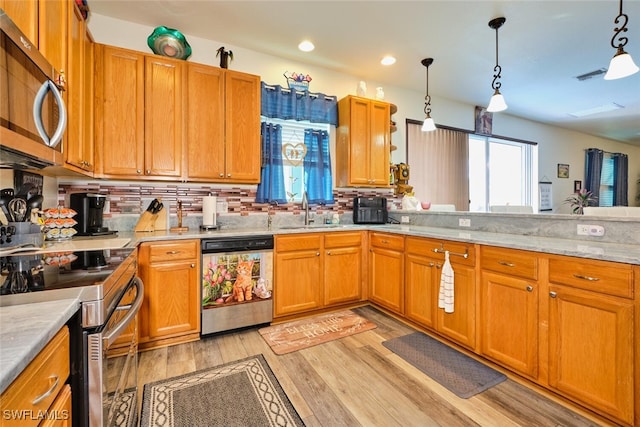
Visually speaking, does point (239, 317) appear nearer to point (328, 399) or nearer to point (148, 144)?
point (328, 399)

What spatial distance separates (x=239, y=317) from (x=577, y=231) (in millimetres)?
2702

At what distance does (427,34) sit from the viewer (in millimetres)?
2811

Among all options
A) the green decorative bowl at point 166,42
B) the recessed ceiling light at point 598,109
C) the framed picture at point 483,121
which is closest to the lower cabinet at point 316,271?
the green decorative bowl at point 166,42

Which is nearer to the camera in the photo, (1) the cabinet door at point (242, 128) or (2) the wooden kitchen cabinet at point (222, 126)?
(2) the wooden kitchen cabinet at point (222, 126)

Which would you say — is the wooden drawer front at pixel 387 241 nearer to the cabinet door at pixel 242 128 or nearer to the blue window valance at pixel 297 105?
the cabinet door at pixel 242 128

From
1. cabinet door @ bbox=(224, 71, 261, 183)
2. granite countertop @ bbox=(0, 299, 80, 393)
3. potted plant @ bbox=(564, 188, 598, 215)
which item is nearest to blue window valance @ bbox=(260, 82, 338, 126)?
cabinet door @ bbox=(224, 71, 261, 183)

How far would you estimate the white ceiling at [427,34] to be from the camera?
2.44 metres

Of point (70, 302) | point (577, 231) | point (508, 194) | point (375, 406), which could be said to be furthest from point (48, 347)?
point (508, 194)

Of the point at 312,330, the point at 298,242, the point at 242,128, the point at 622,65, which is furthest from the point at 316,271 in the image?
the point at 622,65

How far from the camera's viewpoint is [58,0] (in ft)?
5.39

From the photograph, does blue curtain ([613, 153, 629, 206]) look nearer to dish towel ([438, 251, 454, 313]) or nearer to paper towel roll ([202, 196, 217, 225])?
dish towel ([438, 251, 454, 313])

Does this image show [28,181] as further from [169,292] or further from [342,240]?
[342,240]

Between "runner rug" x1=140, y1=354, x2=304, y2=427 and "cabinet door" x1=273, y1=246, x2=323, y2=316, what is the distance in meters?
0.75

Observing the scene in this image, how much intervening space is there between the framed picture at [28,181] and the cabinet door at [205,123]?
3.26ft
